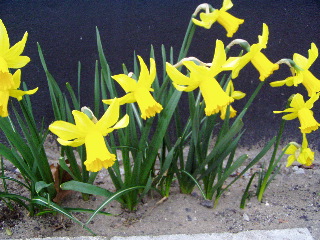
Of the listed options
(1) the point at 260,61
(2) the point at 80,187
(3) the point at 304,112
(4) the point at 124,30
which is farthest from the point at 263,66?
(4) the point at 124,30

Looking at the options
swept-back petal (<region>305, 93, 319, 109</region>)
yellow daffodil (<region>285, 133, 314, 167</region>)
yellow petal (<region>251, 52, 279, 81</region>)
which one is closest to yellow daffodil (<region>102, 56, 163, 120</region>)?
yellow petal (<region>251, 52, 279, 81</region>)

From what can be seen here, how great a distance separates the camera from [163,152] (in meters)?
1.85

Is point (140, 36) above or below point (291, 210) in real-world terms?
above

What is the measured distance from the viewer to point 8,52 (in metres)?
1.25

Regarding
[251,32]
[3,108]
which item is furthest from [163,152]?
[251,32]

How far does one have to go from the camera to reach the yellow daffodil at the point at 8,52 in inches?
47.5

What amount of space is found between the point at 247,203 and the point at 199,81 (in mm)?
836

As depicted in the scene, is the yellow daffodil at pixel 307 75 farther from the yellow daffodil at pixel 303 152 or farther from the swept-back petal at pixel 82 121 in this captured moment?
the swept-back petal at pixel 82 121

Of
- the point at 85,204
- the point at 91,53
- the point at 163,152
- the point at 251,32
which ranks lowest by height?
the point at 85,204

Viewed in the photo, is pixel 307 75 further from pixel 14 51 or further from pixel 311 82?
pixel 14 51

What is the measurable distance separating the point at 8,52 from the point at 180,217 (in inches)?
40.1

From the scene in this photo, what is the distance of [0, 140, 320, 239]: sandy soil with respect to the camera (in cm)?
166

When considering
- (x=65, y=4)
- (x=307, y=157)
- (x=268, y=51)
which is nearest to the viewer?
(x=307, y=157)

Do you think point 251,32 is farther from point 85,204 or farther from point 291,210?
point 85,204
